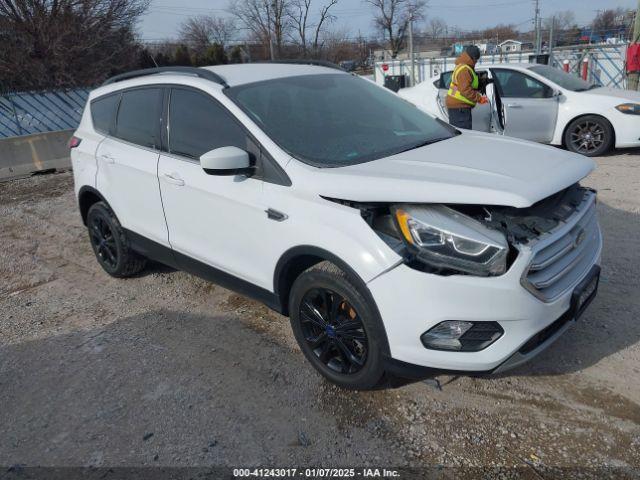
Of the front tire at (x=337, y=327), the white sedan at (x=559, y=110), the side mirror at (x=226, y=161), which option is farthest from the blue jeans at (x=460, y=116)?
the front tire at (x=337, y=327)

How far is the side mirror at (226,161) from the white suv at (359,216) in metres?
0.01

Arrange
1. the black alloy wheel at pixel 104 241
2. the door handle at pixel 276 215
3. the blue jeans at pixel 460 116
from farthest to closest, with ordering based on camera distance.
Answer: the blue jeans at pixel 460 116
the black alloy wheel at pixel 104 241
the door handle at pixel 276 215

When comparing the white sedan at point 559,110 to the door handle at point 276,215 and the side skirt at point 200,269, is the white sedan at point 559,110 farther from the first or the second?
the door handle at point 276,215

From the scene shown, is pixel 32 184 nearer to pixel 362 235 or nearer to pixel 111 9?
pixel 362 235

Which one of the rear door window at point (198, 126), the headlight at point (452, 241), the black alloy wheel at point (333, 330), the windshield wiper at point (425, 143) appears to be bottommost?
the black alloy wheel at point (333, 330)

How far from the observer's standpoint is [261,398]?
3.10 metres

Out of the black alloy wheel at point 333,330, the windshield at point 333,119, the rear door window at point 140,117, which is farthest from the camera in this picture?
the rear door window at point 140,117

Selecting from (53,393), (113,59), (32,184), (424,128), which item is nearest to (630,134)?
(424,128)

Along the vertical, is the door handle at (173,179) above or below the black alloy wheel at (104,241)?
above

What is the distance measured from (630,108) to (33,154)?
10.9 metres

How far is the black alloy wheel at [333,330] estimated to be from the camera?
2.84 metres

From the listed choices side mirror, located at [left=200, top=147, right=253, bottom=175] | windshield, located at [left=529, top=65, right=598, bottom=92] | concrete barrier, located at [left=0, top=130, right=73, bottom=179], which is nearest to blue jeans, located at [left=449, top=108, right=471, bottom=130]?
windshield, located at [left=529, top=65, right=598, bottom=92]

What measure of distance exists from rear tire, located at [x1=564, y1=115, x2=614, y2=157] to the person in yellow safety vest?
2163 mm

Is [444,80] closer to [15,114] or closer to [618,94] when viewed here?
[618,94]
